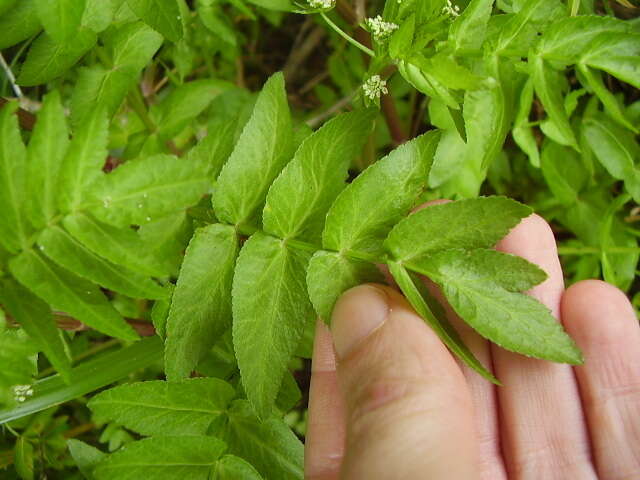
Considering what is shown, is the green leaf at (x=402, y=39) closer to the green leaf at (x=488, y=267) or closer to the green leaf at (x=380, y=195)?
the green leaf at (x=380, y=195)

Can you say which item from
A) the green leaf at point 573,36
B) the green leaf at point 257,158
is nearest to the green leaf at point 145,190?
the green leaf at point 257,158

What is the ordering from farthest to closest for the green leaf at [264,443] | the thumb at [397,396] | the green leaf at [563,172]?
the green leaf at [563,172] < the green leaf at [264,443] < the thumb at [397,396]

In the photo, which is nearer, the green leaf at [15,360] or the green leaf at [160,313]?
the green leaf at [15,360]

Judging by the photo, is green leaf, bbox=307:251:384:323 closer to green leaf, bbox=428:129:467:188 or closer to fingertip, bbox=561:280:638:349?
fingertip, bbox=561:280:638:349

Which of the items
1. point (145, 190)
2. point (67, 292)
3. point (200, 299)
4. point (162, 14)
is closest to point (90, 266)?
point (67, 292)

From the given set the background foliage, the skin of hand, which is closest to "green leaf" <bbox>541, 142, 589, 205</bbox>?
the background foliage

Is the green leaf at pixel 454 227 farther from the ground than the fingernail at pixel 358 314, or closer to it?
farther from the ground

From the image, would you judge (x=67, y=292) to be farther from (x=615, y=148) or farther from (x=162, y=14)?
(x=615, y=148)

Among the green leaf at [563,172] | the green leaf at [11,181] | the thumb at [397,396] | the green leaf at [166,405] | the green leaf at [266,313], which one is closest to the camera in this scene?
the green leaf at [11,181]
